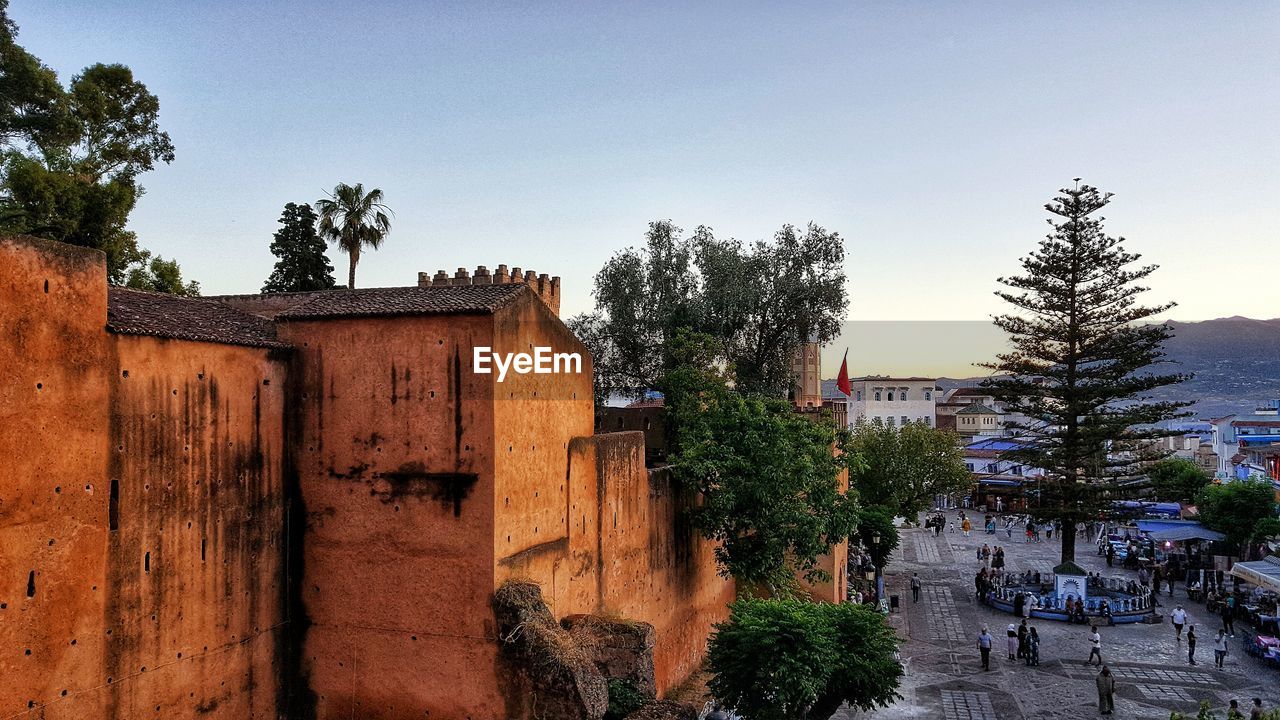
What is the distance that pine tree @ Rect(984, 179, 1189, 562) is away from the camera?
2953 cm

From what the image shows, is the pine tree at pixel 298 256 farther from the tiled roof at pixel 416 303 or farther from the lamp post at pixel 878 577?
the lamp post at pixel 878 577

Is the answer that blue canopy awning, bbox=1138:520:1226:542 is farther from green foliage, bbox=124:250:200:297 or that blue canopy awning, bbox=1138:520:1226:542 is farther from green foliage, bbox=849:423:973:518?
green foliage, bbox=124:250:200:297

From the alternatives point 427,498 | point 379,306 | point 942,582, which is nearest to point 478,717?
point 427,498

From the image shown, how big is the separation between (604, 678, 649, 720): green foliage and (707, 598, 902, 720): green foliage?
1850 mm

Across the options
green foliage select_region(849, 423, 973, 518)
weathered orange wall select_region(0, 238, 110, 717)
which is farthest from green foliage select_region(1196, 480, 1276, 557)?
weathered orange wall select_region(0, 238, 110, 717)

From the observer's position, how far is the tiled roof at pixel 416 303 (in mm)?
11156

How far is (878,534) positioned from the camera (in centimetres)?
2927

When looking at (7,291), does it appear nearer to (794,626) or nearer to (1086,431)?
(794,626)

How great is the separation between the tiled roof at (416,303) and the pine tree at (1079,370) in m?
24.2

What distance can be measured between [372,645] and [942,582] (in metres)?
24.9

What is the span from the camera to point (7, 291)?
8164mm

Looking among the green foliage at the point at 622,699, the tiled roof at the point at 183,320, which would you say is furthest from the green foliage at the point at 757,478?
the tiled roof at the point at 183,320

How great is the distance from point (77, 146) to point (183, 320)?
13.7m

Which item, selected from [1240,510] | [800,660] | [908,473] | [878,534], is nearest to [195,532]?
[800,660]
